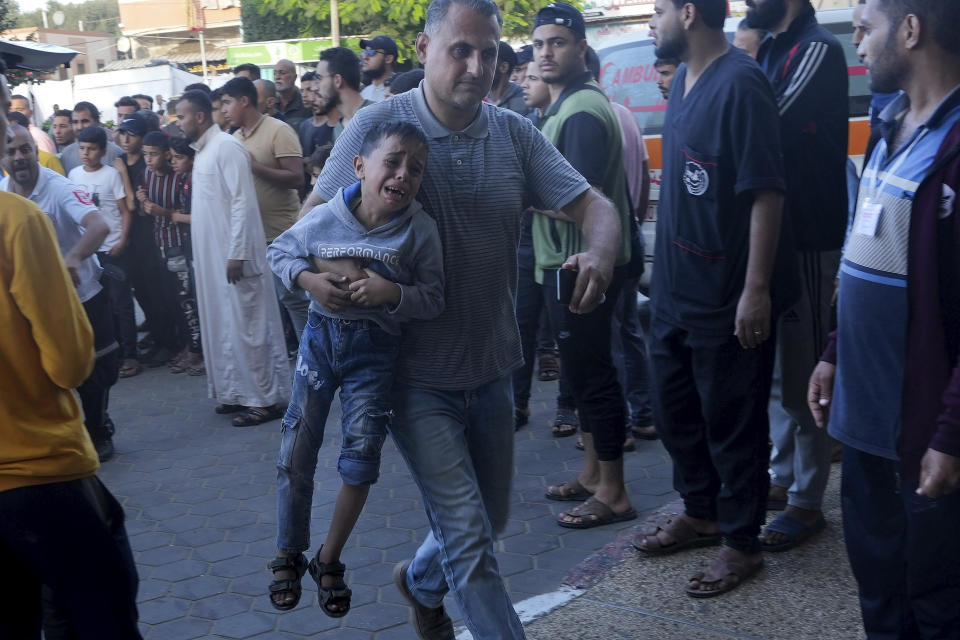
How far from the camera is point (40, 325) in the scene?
8.21ft

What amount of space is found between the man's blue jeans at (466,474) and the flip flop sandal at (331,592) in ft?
1.04

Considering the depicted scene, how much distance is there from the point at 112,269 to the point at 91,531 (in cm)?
437

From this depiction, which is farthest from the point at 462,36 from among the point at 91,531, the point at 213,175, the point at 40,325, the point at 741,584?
the point at 213,175

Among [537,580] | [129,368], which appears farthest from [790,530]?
[129,368]

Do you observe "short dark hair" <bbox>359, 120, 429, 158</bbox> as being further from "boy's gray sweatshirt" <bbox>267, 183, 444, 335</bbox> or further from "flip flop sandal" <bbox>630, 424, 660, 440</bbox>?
"flip flop sandal" <bbox>630, 424, 660, 440</bbox>

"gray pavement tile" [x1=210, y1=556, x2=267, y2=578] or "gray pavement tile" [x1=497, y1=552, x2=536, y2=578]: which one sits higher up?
"gray pavement tile" [x1=497, y1=552, x2=536, y2=578]

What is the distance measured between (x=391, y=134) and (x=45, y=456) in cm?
122

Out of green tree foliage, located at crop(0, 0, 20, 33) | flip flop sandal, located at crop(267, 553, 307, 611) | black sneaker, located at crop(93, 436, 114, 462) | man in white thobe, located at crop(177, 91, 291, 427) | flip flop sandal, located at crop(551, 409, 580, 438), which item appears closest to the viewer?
flip flop sandal, located at crop(267, 553, 307, 611)

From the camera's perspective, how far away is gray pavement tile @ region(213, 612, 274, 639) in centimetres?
388

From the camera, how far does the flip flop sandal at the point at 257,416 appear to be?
6910mm

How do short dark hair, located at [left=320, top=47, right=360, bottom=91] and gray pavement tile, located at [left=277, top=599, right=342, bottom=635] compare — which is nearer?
gray pavement tile, located at [left=277, top=599, right=342, bottom=635]

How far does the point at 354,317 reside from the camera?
297 centimetres

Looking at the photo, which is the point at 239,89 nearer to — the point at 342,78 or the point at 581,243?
the point at 342,78

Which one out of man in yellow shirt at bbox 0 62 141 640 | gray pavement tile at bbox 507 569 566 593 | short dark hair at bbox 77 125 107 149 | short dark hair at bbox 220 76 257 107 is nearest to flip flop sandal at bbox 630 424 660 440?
gray pavement tile at bbox 507 569 566 593
